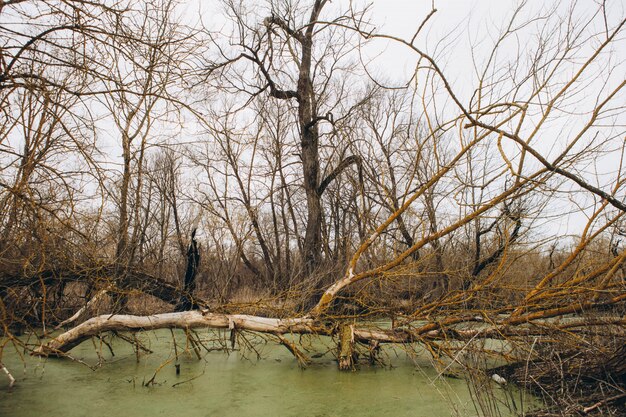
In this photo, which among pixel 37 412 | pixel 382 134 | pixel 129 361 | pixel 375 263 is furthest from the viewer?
pixel 382 134

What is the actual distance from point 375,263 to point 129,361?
3657 millimetres

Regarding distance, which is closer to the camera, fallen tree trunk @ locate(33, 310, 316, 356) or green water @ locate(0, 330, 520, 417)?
green water @ locate(0, 330, 520, 417)

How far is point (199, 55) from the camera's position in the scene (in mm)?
3660

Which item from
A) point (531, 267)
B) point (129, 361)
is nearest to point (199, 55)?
point (129, 361)

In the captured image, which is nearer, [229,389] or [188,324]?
[229,389]

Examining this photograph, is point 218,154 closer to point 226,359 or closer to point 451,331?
point 226,359

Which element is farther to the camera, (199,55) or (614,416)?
(199,55)

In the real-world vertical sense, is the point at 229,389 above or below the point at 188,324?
below

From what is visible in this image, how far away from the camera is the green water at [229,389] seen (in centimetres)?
422

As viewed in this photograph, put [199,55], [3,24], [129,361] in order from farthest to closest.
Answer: [129,361] → [199,55] → [3,24]

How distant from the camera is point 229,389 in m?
4.96

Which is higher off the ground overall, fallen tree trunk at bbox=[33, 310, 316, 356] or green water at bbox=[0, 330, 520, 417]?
fallen tree trunk at bbox=[33, 310, 316, 356]

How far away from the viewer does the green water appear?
4219 millimetres

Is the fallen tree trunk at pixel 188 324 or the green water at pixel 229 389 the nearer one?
the green water at pixel 229 389
